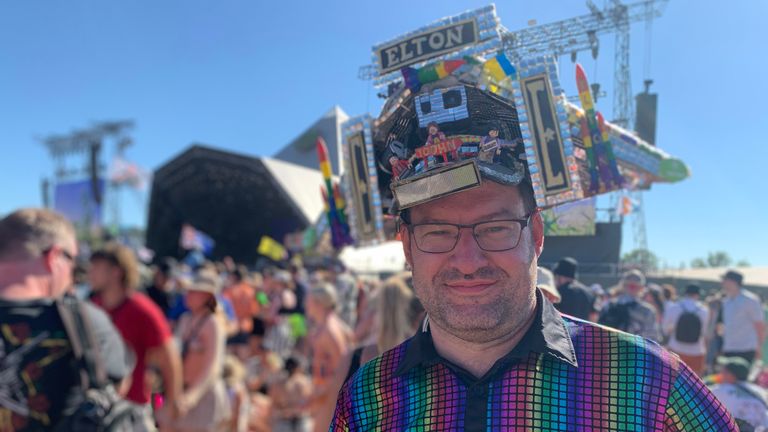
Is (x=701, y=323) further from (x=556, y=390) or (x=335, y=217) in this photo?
(x=556, y=390)

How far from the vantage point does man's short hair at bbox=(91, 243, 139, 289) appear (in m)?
3.59

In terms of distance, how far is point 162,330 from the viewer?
3.22 meters

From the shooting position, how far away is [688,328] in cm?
538

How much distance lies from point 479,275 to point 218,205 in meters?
23.5

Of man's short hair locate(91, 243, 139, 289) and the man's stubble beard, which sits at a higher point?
the man's stubble beard

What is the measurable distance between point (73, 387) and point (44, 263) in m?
0.56

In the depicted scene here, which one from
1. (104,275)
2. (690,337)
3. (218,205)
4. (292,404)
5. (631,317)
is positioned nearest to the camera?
(104,275)

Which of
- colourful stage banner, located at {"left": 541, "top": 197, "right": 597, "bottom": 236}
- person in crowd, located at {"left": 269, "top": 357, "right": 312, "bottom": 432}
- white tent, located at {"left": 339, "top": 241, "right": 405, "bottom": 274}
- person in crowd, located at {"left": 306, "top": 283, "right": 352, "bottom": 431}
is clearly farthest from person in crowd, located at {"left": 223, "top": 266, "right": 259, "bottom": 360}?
white tent, located at {"left": 339, "top": 241, "right": 405, "bottom": 274}

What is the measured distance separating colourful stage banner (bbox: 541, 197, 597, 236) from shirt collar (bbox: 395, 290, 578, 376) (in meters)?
0.42

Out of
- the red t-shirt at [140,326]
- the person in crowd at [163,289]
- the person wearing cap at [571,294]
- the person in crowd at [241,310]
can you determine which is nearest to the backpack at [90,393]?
the red t-shirt at [140,326]

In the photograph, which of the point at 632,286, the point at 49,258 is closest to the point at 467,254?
the point at 49,258

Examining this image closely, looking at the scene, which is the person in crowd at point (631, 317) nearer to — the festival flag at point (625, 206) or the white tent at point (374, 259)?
the festival flag at point (625, 206)

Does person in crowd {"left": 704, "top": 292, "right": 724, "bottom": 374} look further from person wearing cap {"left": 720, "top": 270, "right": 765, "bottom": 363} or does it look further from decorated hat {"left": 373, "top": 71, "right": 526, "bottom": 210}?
decorated hat {"left": 373, "top": 71, "right": 526, "bottom": 210}

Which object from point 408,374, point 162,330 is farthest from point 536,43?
point 162,330
